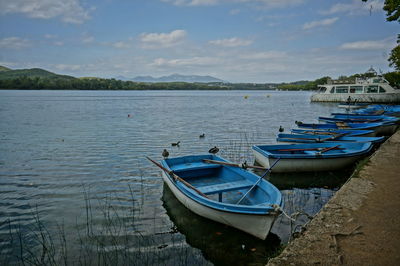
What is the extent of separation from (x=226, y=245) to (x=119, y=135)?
1714cm

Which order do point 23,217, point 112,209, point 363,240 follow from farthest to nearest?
point 112,209
point 23,217
point 363,240

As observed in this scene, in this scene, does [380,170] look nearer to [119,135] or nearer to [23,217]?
[23,217]

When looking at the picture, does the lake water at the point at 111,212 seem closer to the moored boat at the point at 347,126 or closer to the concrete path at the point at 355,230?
the concrete path at the point at 355,230

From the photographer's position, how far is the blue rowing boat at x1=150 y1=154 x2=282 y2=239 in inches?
239

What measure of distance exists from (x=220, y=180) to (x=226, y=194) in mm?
1195

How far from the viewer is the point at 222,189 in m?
7.41

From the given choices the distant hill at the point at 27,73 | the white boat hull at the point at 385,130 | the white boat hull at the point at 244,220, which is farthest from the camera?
the distant hill at the point at 27,73

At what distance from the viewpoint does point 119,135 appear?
22094mm

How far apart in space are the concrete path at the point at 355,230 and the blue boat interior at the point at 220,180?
1.45 meters

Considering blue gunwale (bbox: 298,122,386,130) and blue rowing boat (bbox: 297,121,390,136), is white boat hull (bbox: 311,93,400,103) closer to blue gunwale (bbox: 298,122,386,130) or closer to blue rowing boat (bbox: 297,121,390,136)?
blue rowing boat (bbox: 297,121,390,136)

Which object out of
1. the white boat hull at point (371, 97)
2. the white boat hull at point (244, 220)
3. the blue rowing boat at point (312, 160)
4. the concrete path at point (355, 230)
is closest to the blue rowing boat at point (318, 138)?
the blue rowing boat at point (312, 160)

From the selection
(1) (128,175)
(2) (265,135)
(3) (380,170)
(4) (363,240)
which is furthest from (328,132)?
(4) (363,240)

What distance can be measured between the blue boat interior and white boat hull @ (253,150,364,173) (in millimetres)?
2485

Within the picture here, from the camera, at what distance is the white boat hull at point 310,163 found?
11180mm
